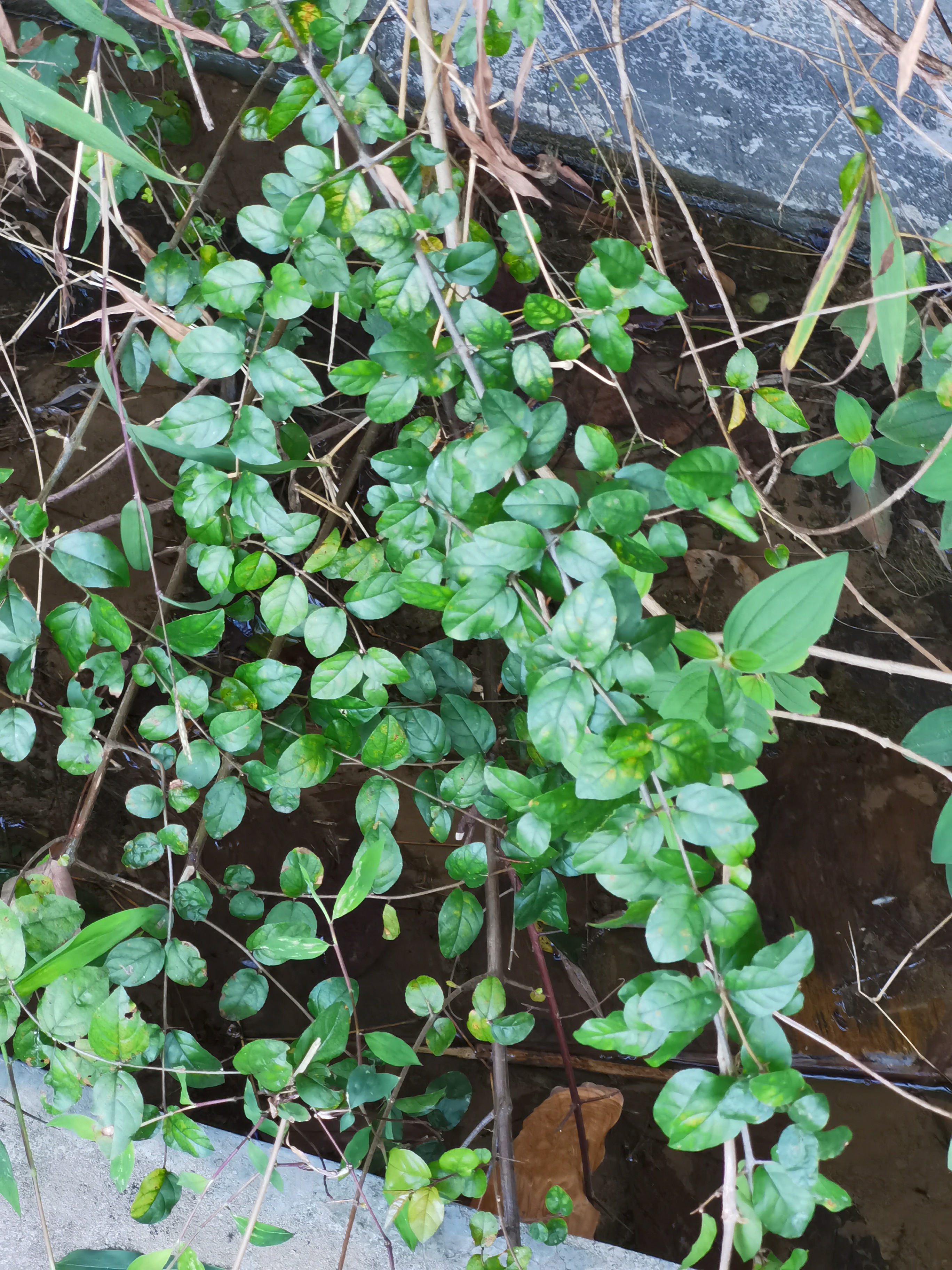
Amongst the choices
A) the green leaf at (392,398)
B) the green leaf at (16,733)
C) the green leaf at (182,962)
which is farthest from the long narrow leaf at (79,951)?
the green leaf at (392,398)

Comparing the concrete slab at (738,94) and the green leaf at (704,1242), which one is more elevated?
the concrete slab at (738,94)

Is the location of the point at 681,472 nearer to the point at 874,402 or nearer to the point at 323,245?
the point at 323,245

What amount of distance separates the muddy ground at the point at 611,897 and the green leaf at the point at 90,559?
0.65 metres

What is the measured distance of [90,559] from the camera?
2.79ft

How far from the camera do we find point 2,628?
856 millimetres

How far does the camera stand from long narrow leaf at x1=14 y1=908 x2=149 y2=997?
2.45 ft

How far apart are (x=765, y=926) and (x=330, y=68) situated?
1.51 m

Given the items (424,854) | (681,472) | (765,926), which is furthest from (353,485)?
(765,926)

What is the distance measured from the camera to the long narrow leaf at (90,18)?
2.39ft

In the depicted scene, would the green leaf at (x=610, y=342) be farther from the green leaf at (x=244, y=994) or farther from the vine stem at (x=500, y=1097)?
the green leaf at (x=244, y=994)

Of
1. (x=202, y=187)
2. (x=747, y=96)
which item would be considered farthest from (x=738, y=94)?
(x=202, y=187)

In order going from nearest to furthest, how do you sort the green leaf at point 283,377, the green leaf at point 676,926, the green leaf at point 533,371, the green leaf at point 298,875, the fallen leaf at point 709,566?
the green leaf at point 676,926, the green leaf at point 533,371, the green leaf at point 283,377, the green leaf at point 298,875, the fallen leaf at point 709,566

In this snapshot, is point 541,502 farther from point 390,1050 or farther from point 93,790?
point 93,790

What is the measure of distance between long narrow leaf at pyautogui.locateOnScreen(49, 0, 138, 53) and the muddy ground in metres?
0.76
